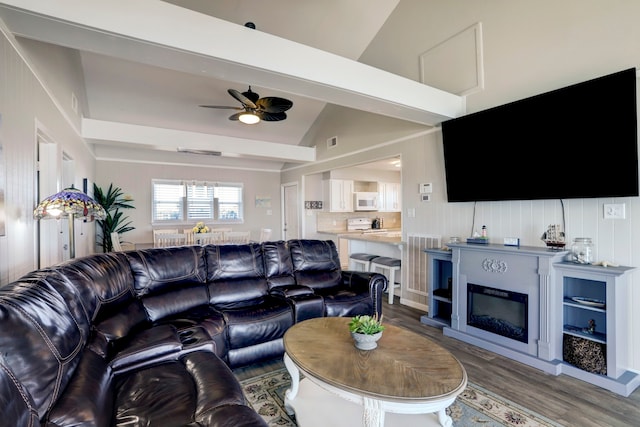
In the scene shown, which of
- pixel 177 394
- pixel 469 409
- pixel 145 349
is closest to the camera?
pixel 177 394

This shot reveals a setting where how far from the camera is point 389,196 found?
8.09 metres

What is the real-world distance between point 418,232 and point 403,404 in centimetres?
328

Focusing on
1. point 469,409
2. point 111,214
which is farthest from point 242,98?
point 111,214

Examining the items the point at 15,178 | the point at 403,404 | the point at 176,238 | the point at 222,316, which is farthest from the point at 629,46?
the point at 176,238

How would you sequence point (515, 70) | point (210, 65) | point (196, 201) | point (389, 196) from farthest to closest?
point (389, 196) → point (196, 201) → point (515, 70) → point (210, 65)

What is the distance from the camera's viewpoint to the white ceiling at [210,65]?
213 cm

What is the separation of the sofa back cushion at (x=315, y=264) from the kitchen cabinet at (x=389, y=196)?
13.8 ft

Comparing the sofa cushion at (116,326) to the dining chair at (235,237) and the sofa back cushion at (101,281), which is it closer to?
the sofa back cushion at (101,281)

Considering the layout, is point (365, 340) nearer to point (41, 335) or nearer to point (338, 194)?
point (41, 335)

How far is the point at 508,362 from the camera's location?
9.42 feet

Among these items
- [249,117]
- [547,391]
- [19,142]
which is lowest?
[547,391]

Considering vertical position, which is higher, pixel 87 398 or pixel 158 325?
pixel 87 398

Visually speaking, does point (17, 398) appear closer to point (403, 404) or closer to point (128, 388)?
point (128, 388)

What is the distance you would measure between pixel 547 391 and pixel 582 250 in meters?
1.25
